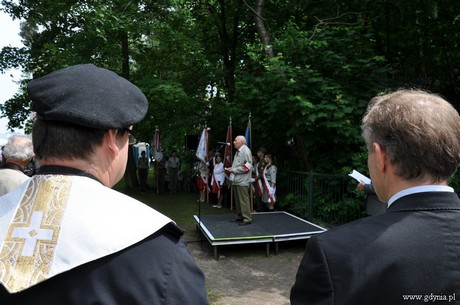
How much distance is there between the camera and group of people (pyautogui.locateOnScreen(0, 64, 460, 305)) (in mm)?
1058

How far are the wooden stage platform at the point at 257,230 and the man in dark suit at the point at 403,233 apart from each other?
6.56m

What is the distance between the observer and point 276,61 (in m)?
10.5

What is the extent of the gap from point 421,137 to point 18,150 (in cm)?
401

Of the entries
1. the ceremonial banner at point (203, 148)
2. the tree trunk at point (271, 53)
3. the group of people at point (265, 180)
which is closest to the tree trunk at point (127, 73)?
the ceremonial banner at point (203, 148)

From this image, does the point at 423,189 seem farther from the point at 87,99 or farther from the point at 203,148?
the point at 203,148

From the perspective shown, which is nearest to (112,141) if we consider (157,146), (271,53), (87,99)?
(87,99)

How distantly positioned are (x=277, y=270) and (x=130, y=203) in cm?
657

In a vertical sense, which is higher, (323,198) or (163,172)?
(163,172)

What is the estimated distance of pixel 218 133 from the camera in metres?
16.3

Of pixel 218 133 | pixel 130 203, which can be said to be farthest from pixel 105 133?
pixel 218 133

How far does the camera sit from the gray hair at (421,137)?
54.1 inches

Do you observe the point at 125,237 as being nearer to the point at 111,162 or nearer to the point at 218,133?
the point at 111,162

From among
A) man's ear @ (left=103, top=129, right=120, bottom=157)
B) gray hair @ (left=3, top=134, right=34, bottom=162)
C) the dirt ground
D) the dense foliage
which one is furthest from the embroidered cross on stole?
the dense foliage

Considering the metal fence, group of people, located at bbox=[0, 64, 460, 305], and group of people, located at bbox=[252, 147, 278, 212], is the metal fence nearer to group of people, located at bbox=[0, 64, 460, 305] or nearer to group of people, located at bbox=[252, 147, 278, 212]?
group of people, located at bbox=[252, 147, 278, 212]
